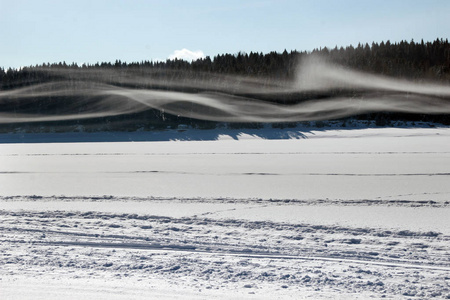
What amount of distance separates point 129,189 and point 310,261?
409cm

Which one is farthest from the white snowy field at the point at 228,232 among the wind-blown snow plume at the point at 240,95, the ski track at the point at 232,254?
the wind-blown snow plume at the point at 240,95

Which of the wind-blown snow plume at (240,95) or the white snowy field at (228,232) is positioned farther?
the wind-blown snow plume at (240,95)

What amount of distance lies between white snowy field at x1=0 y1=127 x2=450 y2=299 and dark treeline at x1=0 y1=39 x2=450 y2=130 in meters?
13.0

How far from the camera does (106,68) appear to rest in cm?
2662

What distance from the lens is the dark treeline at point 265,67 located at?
21.8m

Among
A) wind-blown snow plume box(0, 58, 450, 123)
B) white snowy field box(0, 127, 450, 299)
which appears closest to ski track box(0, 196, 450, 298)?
white snowy field box(0, 127, 450, 299)

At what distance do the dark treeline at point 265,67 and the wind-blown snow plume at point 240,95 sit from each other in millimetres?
401

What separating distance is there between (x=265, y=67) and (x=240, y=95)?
2.87m

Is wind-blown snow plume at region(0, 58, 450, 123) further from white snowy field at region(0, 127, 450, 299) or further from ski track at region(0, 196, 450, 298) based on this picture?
ski track at region(0, 196, 450, 298)

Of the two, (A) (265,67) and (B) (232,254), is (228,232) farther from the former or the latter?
(A) (265,67)

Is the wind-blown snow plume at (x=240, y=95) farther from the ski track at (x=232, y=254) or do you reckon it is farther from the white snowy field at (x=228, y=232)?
the ski track at (x=232, y=254)

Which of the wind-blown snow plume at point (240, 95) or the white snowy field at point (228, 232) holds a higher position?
the wind-blown snow plume at point (240, 95)

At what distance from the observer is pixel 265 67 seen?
78.8 ft

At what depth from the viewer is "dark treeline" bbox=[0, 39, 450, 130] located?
21.8 metres
